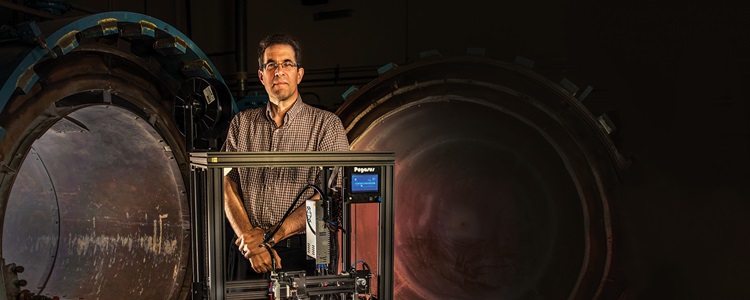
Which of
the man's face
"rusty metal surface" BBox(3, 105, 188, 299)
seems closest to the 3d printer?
the man's face

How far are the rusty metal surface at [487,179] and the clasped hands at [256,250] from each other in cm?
101

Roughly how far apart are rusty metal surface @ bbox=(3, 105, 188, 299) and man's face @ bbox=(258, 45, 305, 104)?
58.3 inches

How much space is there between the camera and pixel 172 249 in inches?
177

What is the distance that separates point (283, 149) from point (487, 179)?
51.0 inches

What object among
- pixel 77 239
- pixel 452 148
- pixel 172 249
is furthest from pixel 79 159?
pixel 452 148

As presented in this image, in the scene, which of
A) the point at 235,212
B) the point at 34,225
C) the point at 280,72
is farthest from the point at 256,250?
the point at 34,225

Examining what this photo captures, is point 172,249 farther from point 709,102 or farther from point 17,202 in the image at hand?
point 709,102

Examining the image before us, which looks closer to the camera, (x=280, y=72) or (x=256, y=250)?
(x=256, y=250)

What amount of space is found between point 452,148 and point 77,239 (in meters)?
3.06

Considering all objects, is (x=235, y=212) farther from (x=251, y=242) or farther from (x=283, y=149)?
(x=283, y=149)

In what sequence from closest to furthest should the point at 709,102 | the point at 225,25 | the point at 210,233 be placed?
the point at 210,233
the point at 709,102
the point at 225,25

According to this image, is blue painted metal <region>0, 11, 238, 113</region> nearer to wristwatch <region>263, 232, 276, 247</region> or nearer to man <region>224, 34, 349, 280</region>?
man <region>224, 34, 349, 280</region>

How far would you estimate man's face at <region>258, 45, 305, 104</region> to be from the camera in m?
3.06

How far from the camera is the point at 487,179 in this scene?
11.9 feet
